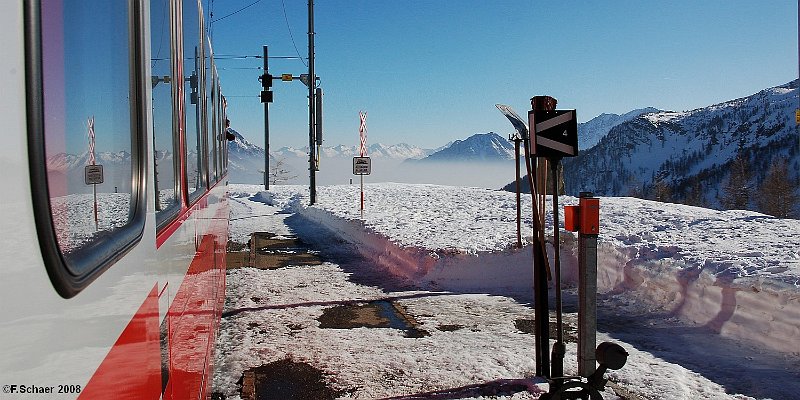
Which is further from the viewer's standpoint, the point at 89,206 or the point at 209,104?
the point at 209,104

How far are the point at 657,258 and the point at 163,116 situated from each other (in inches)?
273

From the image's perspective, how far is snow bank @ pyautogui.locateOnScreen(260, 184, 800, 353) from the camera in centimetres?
616

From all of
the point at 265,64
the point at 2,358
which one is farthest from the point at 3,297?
the point at 265,64

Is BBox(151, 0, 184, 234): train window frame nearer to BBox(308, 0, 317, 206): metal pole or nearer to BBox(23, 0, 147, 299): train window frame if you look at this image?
BBox(23, 0, 147, 299): train window frame

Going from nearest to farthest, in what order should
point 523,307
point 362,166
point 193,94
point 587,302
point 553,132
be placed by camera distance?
point 193,94 < point 587,302 < point 553,132 < point 523,307 < point 362,166

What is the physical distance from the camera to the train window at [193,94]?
138 inches

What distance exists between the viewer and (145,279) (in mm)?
1771

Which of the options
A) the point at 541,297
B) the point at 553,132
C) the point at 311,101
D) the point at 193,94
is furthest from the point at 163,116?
the point at 311,101

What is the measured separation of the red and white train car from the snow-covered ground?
301cm

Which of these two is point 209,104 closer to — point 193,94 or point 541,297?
point 193,94

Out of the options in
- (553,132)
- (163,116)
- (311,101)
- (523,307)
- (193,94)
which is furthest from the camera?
(311,101)

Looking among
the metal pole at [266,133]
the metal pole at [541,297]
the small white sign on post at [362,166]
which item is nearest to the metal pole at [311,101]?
the metal pole at [266,133]

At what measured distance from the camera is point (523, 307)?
7.68 metres

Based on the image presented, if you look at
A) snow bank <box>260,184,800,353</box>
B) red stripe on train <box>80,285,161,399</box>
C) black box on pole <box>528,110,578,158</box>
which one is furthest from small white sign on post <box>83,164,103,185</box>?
snow bank <box>260,184,800,353</box>
